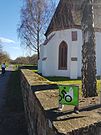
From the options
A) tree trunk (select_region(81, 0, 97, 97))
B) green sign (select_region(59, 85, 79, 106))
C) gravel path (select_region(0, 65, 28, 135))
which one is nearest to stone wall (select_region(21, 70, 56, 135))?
green sign (select_region(59, 85, 79, 106))

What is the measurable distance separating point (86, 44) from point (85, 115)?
4796 mm

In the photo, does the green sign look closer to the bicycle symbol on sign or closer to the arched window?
the bicycle symbol on sign

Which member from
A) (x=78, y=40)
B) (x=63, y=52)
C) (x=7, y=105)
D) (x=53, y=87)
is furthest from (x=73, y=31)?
(x=53, y=87)

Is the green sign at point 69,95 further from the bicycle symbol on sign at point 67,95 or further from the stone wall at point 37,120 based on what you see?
the stone wall at point 37,120

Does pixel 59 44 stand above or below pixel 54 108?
above

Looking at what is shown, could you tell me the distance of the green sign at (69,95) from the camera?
144 inches

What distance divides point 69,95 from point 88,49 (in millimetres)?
4566

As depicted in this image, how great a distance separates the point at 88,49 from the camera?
8.03m

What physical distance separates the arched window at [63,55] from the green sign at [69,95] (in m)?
22.0

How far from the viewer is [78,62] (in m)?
24.8

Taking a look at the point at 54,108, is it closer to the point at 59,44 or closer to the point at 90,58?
the point at 90,58

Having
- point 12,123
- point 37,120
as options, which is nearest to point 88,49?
point 12,123

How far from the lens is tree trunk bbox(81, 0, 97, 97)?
792 centimetres

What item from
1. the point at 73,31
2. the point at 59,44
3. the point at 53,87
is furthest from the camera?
the point at 59,44
